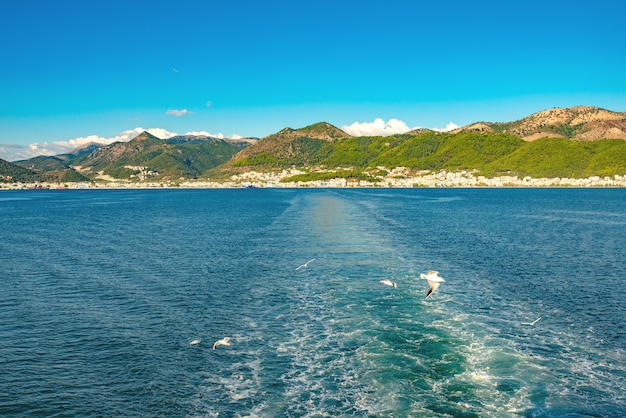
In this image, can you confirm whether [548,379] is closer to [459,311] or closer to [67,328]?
[459,311]

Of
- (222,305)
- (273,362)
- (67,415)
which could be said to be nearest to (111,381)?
(67,415)

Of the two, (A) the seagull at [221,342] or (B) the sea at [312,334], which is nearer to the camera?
(B) the sea at [312,334]

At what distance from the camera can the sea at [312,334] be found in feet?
70.2

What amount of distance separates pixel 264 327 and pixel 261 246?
39.0m

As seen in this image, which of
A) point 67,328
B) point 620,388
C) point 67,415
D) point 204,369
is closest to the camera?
point 67,415

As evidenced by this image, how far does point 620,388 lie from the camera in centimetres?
2220

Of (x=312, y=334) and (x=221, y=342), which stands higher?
(x=221, y=342)

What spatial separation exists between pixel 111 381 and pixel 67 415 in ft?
10.7

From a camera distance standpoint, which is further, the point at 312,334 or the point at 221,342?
the point at 312,334

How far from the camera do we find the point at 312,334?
3059 cm

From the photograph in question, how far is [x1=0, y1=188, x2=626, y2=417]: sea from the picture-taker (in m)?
21.4

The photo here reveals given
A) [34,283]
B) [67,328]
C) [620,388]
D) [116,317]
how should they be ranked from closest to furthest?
[620,388] < [67,328] < [116,317] < [34,283]

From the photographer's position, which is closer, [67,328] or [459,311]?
[67,328]

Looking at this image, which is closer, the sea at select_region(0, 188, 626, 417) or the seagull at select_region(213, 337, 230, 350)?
the sea at select_region(0, 188, 626, 417)
